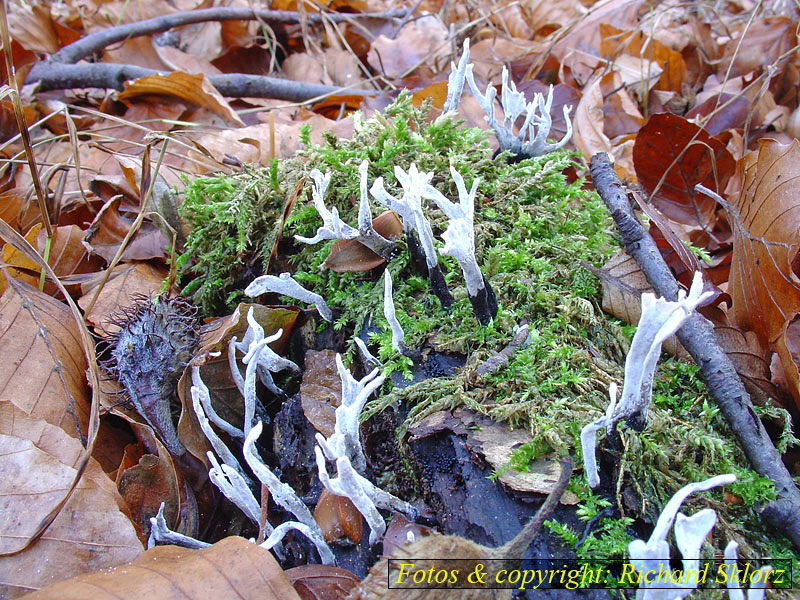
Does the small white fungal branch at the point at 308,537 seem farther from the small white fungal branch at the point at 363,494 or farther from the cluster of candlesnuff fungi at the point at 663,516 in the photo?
the cluster of candlesnuff fungi at the point at 663,516

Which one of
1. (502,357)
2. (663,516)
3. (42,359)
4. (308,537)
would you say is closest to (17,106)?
(42,359)

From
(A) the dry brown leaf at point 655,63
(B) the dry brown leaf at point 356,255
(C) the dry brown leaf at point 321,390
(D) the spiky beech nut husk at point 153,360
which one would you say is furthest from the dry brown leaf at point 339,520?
(A) the dry brown leaf at point 655,63

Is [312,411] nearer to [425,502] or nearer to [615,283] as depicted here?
[425,502]

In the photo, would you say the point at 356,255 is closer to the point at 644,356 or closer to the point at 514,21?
the point at 644,356

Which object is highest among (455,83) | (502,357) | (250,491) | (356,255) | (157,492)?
(455,83)

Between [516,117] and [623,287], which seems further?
[516,117]

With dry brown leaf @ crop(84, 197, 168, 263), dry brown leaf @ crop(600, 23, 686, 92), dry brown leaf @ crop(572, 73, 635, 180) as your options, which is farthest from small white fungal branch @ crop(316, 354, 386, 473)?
dry brown leaf @ crop(600, 23, 686, 92)
